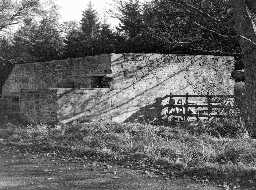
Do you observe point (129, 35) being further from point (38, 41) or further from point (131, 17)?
point (38, 41)

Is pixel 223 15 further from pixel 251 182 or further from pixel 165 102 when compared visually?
pixel 251 182

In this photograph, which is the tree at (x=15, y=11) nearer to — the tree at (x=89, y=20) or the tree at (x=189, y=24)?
the tree at (x=89, y=20)

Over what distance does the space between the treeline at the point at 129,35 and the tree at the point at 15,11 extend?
0.52 metres

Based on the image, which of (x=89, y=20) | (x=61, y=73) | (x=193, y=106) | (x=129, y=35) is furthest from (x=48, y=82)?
(x=89, y=20)

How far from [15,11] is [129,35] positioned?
8.23 m

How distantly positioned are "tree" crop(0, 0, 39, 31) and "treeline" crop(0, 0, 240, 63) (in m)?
0.52

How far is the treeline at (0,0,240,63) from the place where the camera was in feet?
48.9

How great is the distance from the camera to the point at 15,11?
2730 centimetres

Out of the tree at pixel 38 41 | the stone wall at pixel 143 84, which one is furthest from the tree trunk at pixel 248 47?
the tree at pixel 38 41

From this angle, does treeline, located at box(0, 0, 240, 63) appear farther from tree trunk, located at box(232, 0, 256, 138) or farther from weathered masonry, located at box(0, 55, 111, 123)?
weathered masonry, located at box(0, 55, 111, 123)

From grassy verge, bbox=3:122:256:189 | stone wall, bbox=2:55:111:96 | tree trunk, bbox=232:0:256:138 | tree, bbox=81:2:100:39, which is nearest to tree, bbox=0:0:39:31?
stone wall, bbox=2:55:111:96

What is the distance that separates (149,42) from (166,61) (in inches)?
111

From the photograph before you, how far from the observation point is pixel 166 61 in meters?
18.9

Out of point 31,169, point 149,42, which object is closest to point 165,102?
point 149,42
